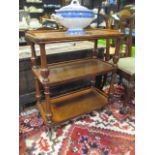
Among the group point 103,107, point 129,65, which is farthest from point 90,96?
point 129,65

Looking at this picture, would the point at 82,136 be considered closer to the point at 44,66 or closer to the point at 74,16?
the point at 44,66

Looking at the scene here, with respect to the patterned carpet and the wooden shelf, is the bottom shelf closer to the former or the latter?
the patterned carpet

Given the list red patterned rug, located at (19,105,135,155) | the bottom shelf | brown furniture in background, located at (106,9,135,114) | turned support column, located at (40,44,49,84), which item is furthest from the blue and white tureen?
red patterned rug, located at (19,105,135,155)

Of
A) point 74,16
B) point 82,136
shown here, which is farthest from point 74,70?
point 82,136

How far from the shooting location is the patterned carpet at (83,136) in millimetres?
1257

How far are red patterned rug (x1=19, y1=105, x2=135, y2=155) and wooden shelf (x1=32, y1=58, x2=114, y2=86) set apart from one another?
1.70 ft

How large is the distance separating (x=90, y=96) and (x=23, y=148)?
0.86m

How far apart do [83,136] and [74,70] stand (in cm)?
60

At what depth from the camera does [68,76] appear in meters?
1.29

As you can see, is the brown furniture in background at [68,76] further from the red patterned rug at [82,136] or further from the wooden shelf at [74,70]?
the red patterned rug at [82,136]

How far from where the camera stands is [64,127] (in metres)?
1.50

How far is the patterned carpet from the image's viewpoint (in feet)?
4.12

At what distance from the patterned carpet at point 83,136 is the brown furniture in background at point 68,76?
13 cm
